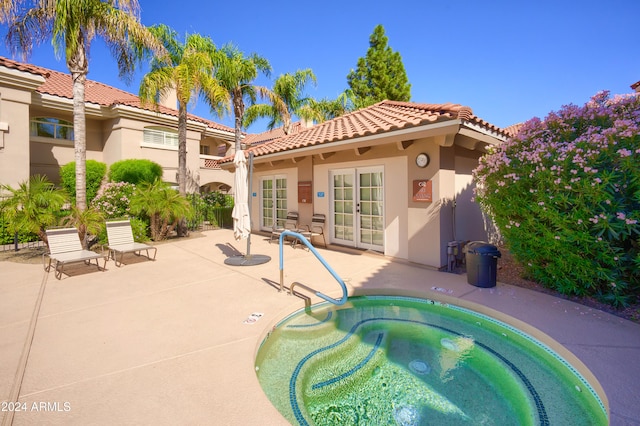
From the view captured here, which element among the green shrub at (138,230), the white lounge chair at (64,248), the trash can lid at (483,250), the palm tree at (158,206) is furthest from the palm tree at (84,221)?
the trash can lid at (483,250)

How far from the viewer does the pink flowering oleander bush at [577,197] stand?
4.91 meters

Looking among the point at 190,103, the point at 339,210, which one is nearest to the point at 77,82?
the point at 190,103

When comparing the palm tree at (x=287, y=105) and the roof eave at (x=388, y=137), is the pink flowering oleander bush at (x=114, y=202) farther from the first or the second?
the palm tree at (x=287, y=105)

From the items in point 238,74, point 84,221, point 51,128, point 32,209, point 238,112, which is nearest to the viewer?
point 32,209

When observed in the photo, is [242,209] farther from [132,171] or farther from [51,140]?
[51,140]

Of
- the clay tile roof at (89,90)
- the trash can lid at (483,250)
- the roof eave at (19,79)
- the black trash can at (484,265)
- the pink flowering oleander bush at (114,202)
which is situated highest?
the clay tile roof at (89,90)

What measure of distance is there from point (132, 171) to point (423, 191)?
15.7 metres

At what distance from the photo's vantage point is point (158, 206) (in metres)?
12.0

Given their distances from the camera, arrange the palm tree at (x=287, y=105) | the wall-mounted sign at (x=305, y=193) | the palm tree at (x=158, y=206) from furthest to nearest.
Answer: the palm tree at (x=287, y=105) < the palm tree at (x=158, y=206) < the wall-mounted sign at (x=305, y=193)

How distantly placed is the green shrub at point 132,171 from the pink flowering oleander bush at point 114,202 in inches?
116

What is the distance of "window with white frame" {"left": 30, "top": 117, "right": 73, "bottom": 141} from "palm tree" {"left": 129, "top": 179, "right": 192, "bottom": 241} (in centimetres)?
898

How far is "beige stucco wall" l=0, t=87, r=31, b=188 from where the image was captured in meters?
12.6

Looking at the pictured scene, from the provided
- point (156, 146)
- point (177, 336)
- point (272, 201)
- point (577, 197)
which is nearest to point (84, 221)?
point (272, 201)

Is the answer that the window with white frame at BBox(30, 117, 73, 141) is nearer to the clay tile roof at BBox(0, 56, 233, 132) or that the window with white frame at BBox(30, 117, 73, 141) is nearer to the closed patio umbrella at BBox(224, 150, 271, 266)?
the clay tile roof at BBox(0, 56, 233, 132)
